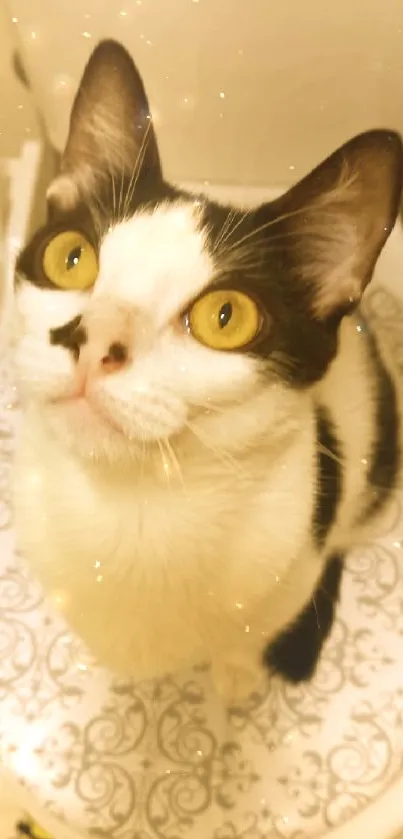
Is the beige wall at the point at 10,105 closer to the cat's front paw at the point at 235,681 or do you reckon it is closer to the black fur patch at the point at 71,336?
the black fur patch at the point at 71,336

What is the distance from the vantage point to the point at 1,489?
28.8 inches

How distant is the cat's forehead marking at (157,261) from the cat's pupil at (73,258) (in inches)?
0.8

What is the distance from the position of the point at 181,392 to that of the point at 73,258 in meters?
0.12

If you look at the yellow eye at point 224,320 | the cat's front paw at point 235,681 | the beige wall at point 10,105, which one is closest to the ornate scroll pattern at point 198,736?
the cat's front paw at point 235,681

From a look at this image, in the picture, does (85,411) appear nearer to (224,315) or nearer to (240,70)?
(224,315)

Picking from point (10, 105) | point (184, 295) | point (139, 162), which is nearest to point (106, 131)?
point (139, 162)

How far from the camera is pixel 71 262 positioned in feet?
1.56

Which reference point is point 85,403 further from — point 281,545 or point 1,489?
point 1,489

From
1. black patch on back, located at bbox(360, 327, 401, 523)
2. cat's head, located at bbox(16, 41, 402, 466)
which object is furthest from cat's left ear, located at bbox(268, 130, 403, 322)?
black patch on back, located at bbox(360, 327, 401, 523)

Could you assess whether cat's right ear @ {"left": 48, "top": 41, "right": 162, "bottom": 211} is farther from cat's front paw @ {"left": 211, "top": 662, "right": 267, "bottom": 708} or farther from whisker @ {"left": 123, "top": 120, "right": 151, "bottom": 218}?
cat's front paw @ {"left": 211, "top": 662, "right": 267, "bottom": 708}

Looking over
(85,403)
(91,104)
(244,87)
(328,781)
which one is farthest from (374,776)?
(244,87)

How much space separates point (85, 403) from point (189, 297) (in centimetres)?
9

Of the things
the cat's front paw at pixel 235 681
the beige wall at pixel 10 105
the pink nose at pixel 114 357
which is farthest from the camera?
the beige wall at pixel 10 105

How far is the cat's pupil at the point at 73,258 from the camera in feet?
1.56
